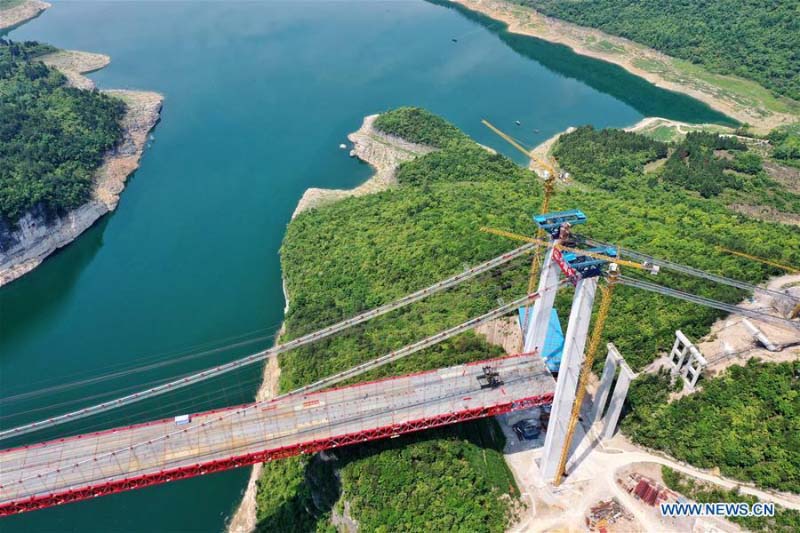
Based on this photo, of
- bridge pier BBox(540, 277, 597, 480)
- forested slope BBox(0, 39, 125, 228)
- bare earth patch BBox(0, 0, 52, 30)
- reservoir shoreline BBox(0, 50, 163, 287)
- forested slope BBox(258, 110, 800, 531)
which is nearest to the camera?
bridge pier BBox(540, 277, 597, 480)

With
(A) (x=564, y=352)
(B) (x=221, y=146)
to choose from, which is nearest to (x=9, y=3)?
(B) (x=221, y=146)

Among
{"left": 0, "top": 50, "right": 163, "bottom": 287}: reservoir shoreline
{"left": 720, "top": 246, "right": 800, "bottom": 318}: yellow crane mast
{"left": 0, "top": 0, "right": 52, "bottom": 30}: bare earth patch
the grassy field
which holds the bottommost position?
{"left": 0, "top": 50, "right": 163, "bottom": 287}: reservoir shoreline

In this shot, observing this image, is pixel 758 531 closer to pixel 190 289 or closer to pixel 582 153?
pixel 190 289

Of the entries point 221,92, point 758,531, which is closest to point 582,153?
point 758,531

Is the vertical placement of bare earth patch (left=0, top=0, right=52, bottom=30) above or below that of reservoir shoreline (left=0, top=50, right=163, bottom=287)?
above

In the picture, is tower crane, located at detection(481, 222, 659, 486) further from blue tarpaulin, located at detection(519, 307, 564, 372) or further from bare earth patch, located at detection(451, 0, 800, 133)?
bare earth patch, located at detection(451, 0, 800, 133)

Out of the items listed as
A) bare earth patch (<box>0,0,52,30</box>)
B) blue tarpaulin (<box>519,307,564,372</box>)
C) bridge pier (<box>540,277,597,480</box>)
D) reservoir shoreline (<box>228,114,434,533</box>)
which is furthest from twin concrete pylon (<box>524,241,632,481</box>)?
bare earth patch (<box>0,0,52,30</box>)

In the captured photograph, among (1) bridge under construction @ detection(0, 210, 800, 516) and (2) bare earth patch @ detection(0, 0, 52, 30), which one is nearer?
(1) bridge under construction @ detection(0, 210, 800, 516)
